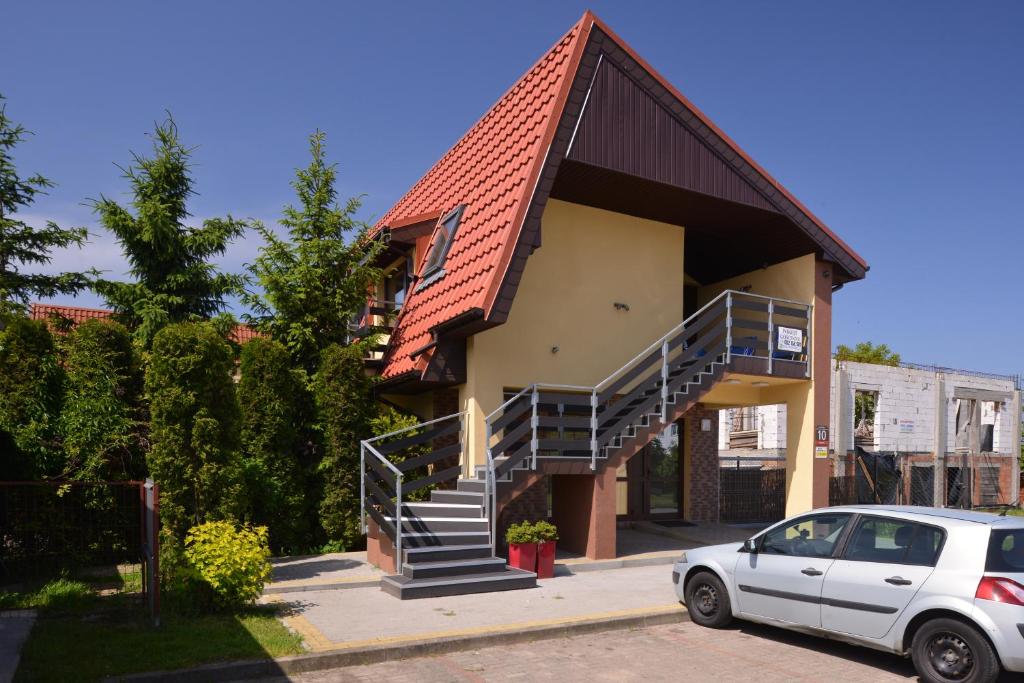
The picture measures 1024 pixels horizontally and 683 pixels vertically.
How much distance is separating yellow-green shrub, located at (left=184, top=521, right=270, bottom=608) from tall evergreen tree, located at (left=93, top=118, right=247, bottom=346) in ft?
22.1

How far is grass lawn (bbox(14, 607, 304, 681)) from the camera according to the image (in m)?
6.82

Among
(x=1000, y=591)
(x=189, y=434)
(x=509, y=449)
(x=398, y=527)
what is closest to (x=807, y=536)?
(x=1000, y=591)

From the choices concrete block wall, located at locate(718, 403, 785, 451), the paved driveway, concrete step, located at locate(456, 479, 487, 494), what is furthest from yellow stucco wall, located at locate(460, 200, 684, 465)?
concrete block wall, located at locate(718, 403, 785, 451)

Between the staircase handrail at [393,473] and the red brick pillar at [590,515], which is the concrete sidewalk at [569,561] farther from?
the staircase handrail at [393,473]

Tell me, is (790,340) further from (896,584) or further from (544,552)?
(896,584)

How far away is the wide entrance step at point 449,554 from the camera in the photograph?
10234 millimetres

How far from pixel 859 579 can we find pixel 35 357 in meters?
11.1

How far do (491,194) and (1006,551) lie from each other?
941 cm

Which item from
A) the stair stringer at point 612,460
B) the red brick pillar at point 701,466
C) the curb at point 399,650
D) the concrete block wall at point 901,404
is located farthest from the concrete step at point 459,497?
the concrete block wall at point 901,404

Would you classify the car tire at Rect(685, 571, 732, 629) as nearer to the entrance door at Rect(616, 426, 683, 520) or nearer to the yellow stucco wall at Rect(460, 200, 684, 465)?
the yellow stucco wall at Rect(460, 200, 684, 465)

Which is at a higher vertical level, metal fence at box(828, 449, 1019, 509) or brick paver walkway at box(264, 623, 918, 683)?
brick paver walkway at box(264, 623, 918, 683)

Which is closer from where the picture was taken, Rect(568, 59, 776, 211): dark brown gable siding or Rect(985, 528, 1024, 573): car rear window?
Rect(985, 528, 1024, 573): car rear window

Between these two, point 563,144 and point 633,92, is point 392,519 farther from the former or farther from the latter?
point 633,92

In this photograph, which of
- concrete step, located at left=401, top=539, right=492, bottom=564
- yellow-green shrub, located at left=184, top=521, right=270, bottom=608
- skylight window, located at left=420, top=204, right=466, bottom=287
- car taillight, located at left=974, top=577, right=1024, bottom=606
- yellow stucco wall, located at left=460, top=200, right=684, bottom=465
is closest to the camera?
car taillight, located at left=974, top=577, right=1024, bottom=606
